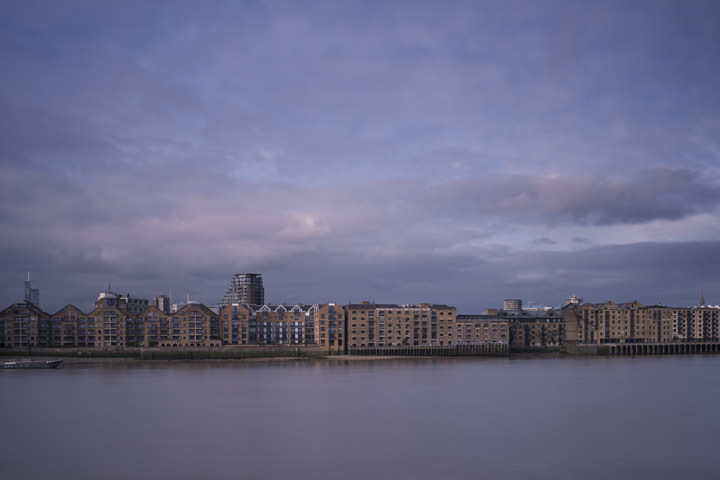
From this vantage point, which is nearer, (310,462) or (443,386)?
(310,462)

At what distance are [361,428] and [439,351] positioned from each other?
73.5m

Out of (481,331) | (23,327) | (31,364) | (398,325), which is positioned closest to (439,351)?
(398,325)

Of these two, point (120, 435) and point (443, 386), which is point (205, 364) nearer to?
point (443, 386)

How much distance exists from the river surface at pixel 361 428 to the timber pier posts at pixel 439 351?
141ft

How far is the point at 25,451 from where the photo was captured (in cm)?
3194

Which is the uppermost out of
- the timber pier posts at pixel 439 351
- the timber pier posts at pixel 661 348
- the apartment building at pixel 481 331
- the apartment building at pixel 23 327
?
the apartment building at pixel 23 327

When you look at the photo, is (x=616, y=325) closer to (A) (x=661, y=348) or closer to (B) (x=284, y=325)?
(A) (x=661, y=348)

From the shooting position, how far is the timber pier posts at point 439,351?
107750 mm

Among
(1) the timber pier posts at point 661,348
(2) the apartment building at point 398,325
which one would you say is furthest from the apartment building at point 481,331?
(1) the timber pier posts at point 661,348

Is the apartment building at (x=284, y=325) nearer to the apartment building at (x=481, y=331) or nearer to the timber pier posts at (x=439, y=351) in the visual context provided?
the timber pier posts at (x=439, y=351)

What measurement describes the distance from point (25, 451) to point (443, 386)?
34033 millimetres

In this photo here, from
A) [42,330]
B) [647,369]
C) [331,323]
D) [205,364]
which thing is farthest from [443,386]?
[42,330]

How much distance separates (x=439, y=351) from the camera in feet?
358

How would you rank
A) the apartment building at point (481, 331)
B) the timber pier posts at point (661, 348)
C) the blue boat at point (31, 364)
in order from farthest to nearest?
the timber pier posts at point (661, 348) → the apartment building at point (481, 331) → the blue boat at point (31, 364)
